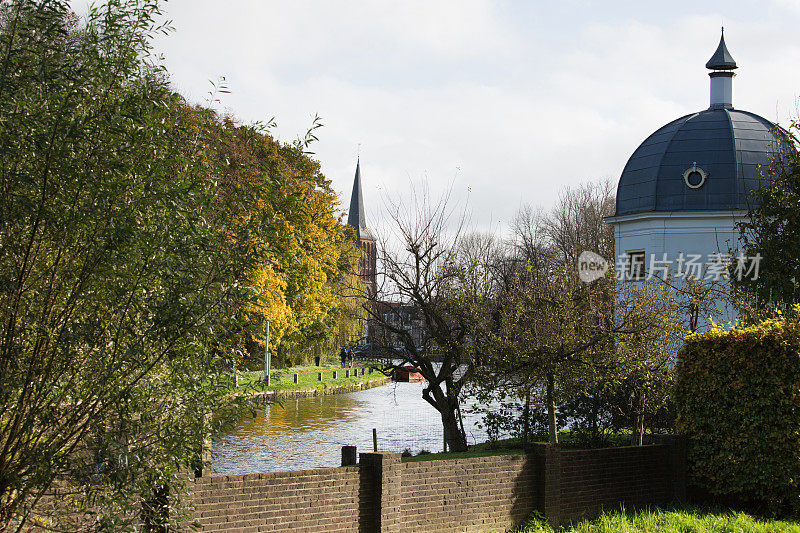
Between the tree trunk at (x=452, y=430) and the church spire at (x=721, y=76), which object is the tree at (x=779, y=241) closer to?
the tree trunk at (x=452, y=430)

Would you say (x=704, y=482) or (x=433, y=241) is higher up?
(x=433, y=241)

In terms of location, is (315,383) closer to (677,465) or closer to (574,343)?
(574,343)

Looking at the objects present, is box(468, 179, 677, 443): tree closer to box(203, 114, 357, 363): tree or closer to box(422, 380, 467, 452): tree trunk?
box(422, 380, 467, 452): tree trunk

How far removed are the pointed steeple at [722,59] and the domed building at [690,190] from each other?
182cm

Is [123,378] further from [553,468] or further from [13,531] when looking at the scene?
[553,468]

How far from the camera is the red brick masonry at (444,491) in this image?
8273 millimetres

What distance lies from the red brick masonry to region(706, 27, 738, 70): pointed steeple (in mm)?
22812

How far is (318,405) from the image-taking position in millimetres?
31359

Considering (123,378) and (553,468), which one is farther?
(553,468)

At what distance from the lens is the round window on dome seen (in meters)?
28.0

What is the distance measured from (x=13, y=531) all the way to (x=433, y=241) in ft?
40.7

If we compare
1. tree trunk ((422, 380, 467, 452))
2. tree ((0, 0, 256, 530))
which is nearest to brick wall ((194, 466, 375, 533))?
tree ((0, 0, 256, 530))

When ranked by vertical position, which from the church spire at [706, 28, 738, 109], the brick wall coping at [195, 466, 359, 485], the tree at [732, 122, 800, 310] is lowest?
the brick wall coping at [195, 466, 359, 485]

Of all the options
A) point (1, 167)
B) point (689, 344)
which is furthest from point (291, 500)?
point (689, 344)
